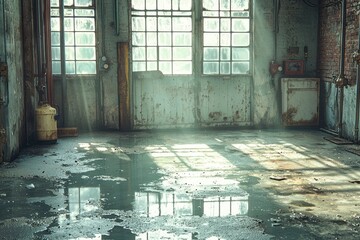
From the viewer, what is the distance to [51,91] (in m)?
10.1

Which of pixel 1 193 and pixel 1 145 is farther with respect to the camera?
pixel 1 145

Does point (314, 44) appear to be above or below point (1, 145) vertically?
above

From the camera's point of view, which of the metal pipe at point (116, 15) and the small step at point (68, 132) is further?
the metal pipe at point (116, 15)

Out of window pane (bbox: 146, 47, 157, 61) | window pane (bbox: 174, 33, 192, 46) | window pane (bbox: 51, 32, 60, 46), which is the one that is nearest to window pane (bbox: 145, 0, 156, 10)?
window pane (bbox: 174, 33, 192, 46)

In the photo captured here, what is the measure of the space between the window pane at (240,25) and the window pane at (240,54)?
0.47m

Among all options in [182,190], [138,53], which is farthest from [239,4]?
[182,190]

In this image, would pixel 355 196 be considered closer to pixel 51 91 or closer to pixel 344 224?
pixel 344 224

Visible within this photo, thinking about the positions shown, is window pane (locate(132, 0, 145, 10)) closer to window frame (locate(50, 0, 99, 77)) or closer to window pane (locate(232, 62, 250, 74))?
window frame (locate(50, 0, 99, 77))

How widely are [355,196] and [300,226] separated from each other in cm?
144

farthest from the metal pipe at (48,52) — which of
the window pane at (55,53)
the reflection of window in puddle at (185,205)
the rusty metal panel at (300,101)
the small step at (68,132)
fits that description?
the rusty metal panel at (300,101)

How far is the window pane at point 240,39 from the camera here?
37.7 ft

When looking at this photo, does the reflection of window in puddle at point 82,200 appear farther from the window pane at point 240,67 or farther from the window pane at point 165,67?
the window pane at point 240,67

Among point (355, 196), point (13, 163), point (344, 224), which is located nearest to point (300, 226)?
point (344, 224)

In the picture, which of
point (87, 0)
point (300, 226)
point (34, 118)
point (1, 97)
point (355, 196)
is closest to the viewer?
point (300, 226)
